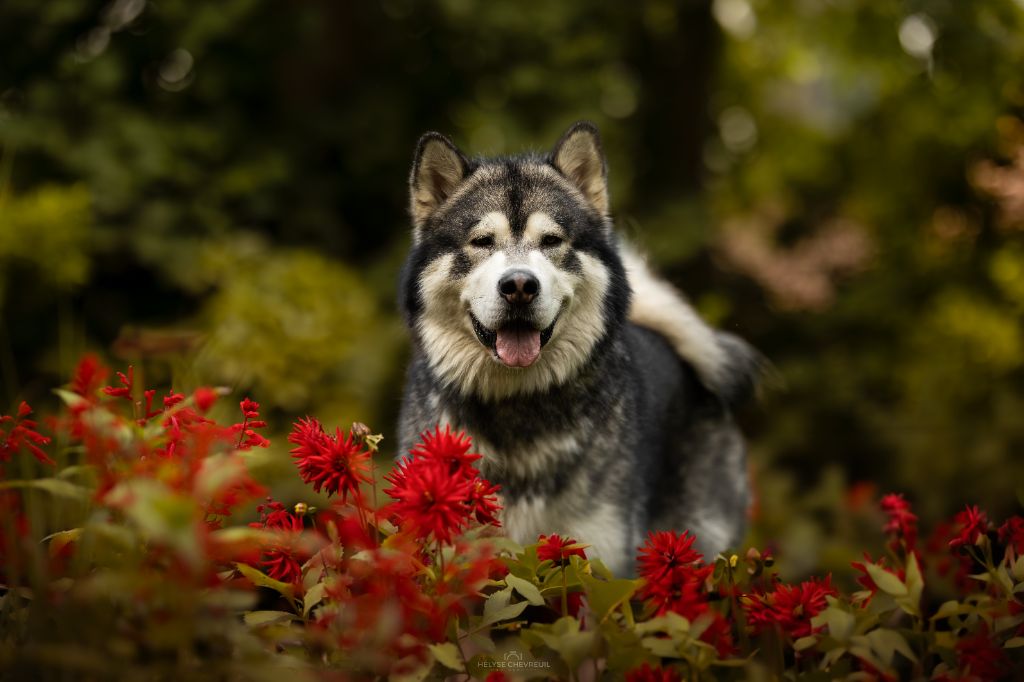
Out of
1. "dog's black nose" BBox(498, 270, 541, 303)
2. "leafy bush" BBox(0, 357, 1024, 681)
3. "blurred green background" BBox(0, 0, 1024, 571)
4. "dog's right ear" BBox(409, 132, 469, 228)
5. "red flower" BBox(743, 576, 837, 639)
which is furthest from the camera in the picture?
"blurred green background" BBox(0, 0, 1024, 571)

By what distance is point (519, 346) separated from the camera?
9.61 feet

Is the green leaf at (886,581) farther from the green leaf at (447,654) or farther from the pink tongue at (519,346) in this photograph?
the pink tongue at (519,346)

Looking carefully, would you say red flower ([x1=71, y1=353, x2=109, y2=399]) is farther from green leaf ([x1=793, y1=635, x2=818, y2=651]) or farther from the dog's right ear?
the dog's right ear

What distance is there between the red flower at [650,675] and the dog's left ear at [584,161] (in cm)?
202

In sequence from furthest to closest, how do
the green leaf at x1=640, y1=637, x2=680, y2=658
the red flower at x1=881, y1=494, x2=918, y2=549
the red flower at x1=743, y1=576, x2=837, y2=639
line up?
1. the red flower at x1=881, y1=494, x2=918, y2=549
2. the red flower at x1=743, y1=576, x2=837, y2=639
3. the green leaf at x1=640, y1=637, x2=680, y2=658

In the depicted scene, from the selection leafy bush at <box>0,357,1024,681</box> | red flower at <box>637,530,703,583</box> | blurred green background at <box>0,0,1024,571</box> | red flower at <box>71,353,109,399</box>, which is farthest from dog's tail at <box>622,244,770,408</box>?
red flower at <box>71,353,109,399</box>

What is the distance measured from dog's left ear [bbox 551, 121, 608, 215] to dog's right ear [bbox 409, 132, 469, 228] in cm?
37

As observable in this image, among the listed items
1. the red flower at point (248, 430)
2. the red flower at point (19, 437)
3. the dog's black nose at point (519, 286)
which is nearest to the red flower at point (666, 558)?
the red flower at point (248, 430)

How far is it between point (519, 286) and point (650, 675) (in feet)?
4.50

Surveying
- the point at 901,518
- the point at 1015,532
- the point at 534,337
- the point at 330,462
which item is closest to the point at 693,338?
the point at 534,337

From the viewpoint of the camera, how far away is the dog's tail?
4109 mm

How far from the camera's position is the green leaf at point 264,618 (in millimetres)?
1761

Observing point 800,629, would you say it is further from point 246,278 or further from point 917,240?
point 917,240

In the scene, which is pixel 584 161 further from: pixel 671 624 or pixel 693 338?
pixel 671 624
